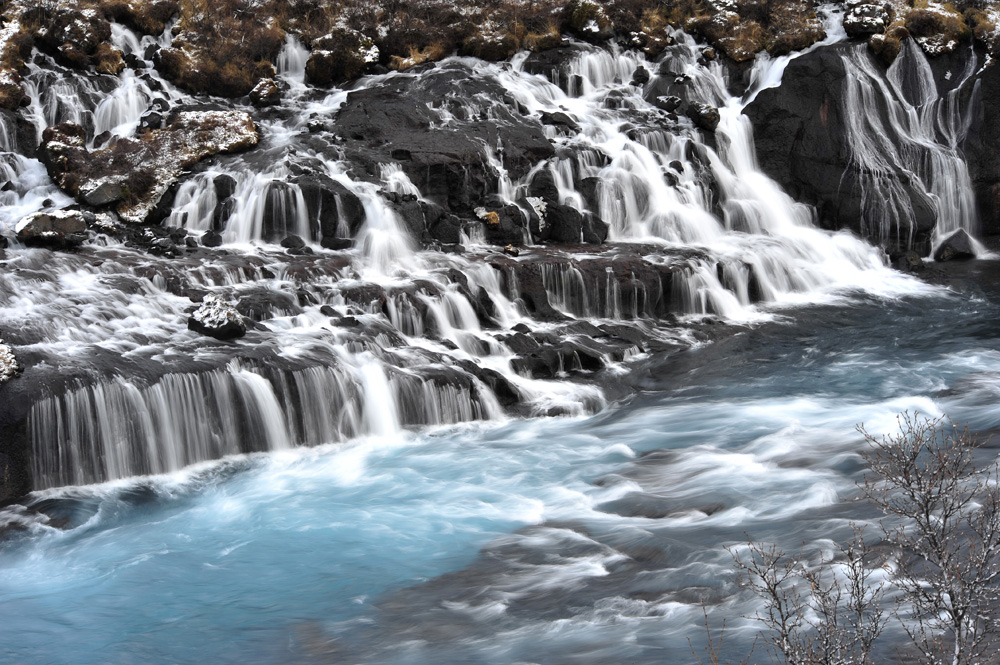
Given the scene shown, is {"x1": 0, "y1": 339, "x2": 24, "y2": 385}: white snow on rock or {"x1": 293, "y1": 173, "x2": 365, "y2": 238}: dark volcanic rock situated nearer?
{"x1": 0, "y1": 339, "x2": 24, "y2": 385}: white snow on rock

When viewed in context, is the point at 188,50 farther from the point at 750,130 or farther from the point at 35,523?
the point at 35,523

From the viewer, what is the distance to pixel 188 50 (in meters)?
21.2

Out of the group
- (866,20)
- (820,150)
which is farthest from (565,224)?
(866,20)

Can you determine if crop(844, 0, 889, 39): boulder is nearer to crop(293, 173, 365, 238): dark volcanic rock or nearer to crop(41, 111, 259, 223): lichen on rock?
crop(293, 173, 365, 238): dark volcanic rock

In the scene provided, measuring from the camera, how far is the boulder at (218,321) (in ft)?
38.9

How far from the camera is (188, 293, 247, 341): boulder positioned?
38.9 ft

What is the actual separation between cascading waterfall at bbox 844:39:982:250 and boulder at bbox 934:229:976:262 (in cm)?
20

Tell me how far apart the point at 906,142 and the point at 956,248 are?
280 centimetres

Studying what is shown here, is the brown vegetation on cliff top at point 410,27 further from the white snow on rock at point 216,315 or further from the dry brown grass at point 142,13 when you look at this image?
the white snow on rock at point 216,315

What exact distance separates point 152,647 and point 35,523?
2.97m

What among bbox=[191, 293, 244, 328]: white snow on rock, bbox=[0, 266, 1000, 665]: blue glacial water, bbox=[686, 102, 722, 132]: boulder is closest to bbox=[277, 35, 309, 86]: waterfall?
bbox=[686, 102, 722, 132]: boulder

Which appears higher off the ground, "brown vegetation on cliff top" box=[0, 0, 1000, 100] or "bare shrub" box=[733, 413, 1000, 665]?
"brown vegetation on cliff top" box=[0, 0, 1000, 100]

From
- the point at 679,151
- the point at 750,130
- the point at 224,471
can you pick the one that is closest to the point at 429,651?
the point at 224,471

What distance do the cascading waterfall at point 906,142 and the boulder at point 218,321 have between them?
45.7 feet
